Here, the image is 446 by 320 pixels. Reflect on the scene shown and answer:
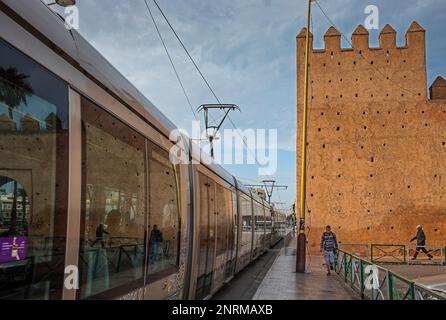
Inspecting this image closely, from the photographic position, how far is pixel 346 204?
26938mm

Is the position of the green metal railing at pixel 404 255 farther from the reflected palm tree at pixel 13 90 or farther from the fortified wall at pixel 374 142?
the reflected palm tree at pixel 13 90

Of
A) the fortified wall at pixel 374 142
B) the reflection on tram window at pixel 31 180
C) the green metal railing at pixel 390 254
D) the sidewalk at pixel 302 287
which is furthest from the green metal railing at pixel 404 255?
the reflection on tram window at pixel 31 180

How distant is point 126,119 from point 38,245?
163cm

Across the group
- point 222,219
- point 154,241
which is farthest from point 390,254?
point 154,241

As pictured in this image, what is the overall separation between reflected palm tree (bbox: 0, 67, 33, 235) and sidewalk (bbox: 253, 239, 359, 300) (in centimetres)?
766

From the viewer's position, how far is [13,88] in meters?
2.39

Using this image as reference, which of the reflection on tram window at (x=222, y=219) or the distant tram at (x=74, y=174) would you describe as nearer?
the distant tram at (x=74, y=174)

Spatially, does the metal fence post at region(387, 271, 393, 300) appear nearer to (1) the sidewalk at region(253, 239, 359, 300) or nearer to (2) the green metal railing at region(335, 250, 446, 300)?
(2) the green metal railing at region(335, 250, 446, 300)

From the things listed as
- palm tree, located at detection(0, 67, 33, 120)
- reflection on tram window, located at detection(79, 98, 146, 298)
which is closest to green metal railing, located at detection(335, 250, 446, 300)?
reflection on tram window, located at detection(79, 98, 146, 298)

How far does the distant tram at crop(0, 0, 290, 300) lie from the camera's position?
7.86ft

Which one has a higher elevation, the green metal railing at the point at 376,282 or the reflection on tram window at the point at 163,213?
the reflection on tram window at the point at 163,213

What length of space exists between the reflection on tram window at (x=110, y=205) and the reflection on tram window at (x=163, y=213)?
28 centimetres

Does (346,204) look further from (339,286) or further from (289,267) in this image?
(339,286)

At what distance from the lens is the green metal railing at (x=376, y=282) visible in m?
5.53
